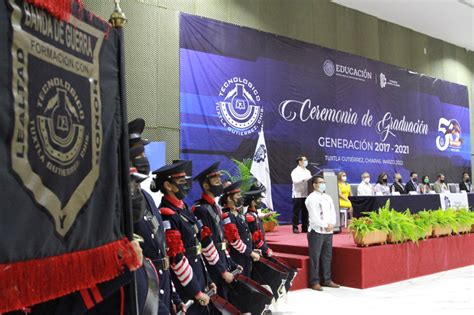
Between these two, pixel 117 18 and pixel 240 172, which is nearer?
pixel 117 18

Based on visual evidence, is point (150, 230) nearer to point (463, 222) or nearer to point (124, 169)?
point (124, 169)

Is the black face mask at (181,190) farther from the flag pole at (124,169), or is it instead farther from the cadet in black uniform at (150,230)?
the flag pole at (124,169)

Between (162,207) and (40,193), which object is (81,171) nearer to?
(40,193)

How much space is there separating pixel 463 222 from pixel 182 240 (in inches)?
240

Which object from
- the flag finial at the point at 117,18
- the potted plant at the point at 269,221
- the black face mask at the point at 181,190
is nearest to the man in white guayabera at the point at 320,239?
the potted plant at the point at 269,221

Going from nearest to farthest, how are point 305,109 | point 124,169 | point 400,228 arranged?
point 124,169 < point 400,228 < point 305,109

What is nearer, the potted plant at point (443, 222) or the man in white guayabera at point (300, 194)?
the potted plant at point (443, 222)

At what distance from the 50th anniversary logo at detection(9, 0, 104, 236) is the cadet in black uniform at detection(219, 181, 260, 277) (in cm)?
290

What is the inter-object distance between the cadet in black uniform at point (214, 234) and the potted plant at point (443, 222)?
4399 mm

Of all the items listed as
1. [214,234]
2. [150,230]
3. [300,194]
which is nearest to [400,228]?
[300,194]

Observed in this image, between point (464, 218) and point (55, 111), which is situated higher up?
point (55, 111)

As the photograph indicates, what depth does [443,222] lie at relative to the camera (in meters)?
7.30

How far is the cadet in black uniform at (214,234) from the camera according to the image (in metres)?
3.50

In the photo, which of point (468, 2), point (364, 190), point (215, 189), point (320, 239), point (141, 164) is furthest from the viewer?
point (468, 2)
